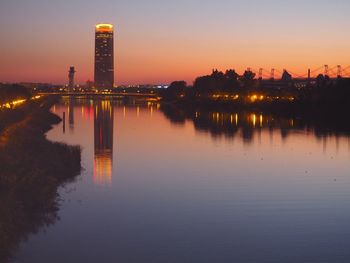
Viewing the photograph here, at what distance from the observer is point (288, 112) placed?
52.9m

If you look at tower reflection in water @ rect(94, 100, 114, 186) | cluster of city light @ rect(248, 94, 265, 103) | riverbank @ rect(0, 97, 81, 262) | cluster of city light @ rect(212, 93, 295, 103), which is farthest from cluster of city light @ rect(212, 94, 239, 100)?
riverbank @ rect(0, 97, 81, 262)

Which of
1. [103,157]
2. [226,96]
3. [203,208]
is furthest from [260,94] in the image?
[203,208]

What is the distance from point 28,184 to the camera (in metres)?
12.5

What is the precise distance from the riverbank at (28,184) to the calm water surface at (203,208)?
0.34 m

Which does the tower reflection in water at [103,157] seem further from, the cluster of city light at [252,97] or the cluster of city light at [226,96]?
the cluster of city light at [226,96]

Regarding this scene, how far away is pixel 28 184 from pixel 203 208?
424cm

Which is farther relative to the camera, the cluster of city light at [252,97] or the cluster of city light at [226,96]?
the cluster of city light at [226,96]

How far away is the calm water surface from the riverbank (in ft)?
1.11

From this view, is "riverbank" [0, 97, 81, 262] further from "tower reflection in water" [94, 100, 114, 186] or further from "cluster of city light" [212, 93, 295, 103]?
"cluster of city light" [212, 93, 295, 103]

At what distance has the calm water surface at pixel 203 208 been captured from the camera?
1008cm

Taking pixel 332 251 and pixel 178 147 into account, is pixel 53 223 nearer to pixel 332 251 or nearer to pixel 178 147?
pixel 332 251

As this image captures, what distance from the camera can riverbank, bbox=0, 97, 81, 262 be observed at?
10017 millimetres

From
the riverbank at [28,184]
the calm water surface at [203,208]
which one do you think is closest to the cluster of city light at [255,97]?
the calm water surface at [203,208]

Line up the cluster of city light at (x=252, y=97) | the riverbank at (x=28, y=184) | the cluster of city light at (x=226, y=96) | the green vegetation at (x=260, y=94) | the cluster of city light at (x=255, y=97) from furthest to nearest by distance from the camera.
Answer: the cluster of city light at (x=226, y=96) < the cluster of city light at (x=255, y=97) < the cluster of city light at (x=252, y=97) < the green vegetation at (x=260, y=94) < the riverbank at (x=28, y=184)
